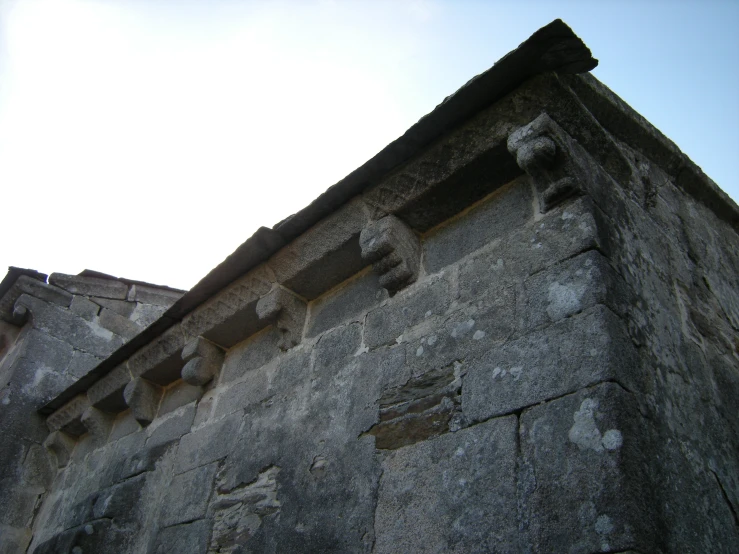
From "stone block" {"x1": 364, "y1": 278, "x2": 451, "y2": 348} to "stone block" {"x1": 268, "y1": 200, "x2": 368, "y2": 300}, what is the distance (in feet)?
1.27

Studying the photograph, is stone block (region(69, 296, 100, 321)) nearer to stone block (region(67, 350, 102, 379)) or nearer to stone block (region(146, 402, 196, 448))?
stone block (region(67, 350, 102, 379))

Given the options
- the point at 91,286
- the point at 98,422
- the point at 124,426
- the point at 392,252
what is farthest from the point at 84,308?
the point at 392,252

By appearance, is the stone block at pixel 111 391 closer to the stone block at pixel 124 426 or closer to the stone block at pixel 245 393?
the stone block at pixel 124 426

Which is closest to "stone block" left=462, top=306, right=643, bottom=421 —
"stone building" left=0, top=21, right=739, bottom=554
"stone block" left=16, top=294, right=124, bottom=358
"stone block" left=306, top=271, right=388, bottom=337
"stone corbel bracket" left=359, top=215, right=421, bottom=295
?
"stone building" left=0, top=21, right=739, bottom=554

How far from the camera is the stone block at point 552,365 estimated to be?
6.33ft

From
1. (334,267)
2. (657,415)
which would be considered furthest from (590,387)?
(334,267)

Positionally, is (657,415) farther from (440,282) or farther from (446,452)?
(440,282)

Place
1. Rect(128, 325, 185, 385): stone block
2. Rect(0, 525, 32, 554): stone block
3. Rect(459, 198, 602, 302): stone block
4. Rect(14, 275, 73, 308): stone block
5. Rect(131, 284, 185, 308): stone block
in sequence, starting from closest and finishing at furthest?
Rect(459, 198, 602, 302): stone block
Rect(128, 325, 185, 385): stone block
Rect(0, 525, 32, 554): stone block
Rect(14, 275, 73, 308): stone block
Rect(131, 284, 185, 308): stone block

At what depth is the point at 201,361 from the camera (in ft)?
12.7

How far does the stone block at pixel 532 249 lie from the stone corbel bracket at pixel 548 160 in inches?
2.2

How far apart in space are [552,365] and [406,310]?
870 mm

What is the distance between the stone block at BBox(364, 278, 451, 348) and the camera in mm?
2660

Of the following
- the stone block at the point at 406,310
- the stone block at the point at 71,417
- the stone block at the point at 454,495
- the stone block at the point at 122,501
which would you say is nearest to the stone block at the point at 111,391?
the stone block at the point at 71,417

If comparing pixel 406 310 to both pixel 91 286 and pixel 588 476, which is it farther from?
pixel 91 286
